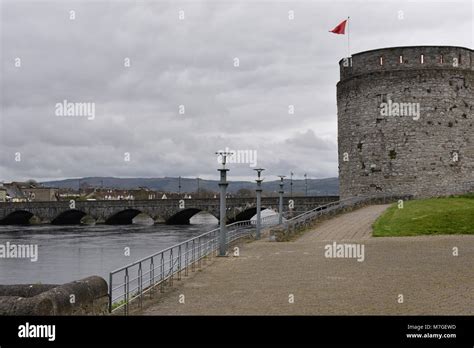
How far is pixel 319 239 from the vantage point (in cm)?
1992

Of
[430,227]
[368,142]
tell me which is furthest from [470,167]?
[430,227]

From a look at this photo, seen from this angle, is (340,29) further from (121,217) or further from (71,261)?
(121,217)

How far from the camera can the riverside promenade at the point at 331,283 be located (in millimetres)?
8945

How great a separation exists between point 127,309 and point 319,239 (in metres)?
11.6

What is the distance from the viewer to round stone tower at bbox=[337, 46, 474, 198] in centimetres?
3350

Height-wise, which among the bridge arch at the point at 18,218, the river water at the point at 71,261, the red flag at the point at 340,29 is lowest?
the bridge arch at the point at 18,218

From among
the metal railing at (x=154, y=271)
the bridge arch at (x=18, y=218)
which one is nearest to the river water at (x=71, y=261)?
the metal railing at (x=154, y=271)

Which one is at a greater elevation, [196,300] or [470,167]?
[470,167]

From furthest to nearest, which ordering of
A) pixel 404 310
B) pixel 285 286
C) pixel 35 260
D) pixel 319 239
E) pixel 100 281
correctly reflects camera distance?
pixel 35 260, pixel 319 239, pixel 285 286, pixel 100 281, pixel 404 310

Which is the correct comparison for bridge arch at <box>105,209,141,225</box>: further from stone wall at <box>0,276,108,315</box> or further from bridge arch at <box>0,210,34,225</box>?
stone wall at <box>0,276,108,315</box>

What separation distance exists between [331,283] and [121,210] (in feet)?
→ 180

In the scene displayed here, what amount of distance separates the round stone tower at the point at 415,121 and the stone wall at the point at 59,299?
27168mm

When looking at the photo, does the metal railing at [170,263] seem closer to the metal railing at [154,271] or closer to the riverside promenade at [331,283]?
the metal railing at [154,271]
